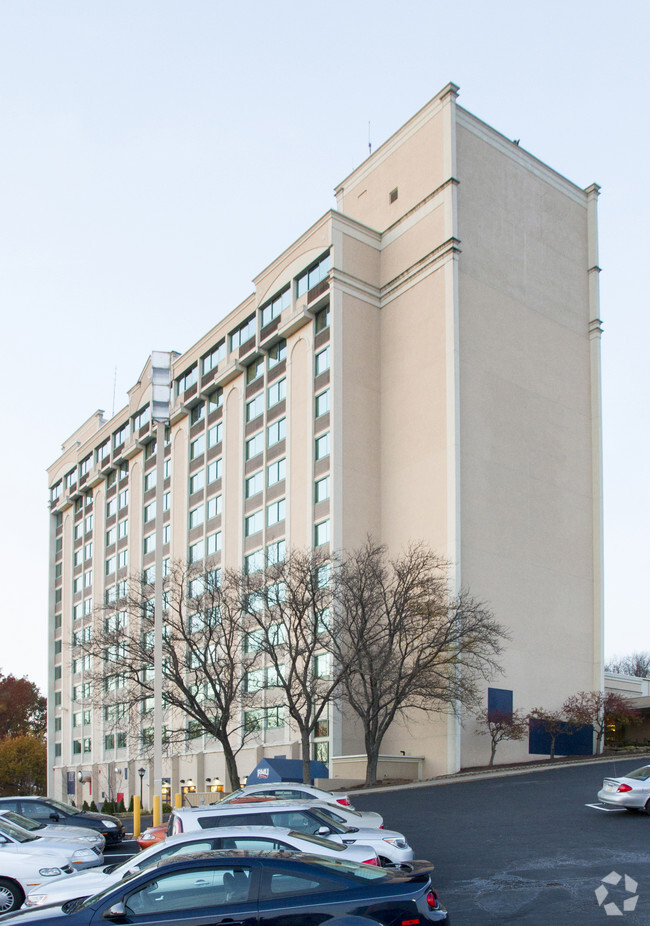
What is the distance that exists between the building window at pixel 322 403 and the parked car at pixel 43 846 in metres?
37.9

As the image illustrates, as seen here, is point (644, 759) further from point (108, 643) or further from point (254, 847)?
point (254, 847)

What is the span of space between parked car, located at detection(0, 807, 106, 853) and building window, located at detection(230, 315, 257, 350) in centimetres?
4371

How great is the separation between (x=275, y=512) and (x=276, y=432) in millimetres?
4751

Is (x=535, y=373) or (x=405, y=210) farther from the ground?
(x=405, y=210)

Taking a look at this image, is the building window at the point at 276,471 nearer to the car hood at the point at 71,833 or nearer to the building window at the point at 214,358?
the building window at the point at 214,358

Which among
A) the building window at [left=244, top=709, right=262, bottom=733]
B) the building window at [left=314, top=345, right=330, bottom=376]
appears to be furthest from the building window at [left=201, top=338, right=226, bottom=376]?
the building window at [left=244, top=709, right=262, bottom=733]

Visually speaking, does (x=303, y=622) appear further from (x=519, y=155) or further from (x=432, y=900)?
(x=432, y=900)

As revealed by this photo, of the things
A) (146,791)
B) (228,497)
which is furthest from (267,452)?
(146,791)

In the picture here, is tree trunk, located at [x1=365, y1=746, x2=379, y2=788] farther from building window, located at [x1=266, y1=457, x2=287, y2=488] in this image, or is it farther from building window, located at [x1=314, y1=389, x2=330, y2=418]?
building window, located at [x1=314, y1=389, x2=330, y2=418]

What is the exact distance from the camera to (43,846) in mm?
15305

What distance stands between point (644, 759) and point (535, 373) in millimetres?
22644

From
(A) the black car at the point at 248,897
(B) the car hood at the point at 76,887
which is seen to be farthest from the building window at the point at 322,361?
(A) the black car at the point at 248,897

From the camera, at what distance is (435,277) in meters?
51.4

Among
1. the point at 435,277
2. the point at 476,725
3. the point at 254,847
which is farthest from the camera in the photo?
the point at 435,277
